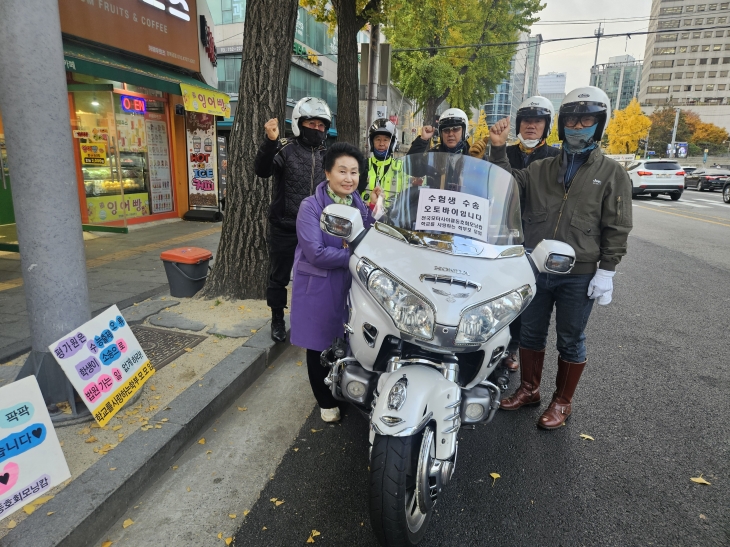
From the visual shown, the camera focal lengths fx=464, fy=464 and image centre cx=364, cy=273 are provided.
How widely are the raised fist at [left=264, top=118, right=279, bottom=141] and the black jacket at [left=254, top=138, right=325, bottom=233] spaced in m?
0.14

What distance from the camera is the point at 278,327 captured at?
408 centimetres

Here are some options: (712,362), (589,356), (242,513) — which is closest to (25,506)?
(242,513)

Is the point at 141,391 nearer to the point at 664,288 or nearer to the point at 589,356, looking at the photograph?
the point at 589,356

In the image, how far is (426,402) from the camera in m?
1.90

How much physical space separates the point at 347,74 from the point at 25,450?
8.10 m

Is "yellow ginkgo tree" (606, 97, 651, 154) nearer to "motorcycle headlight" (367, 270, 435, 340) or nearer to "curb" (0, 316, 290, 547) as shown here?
"curb" (0, 316, 290, 547)

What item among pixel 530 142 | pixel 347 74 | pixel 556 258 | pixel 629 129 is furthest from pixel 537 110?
pixel 629 129

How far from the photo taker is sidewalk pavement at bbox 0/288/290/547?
2.00m

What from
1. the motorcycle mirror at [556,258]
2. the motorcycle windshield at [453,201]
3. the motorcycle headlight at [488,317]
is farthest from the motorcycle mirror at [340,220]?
the motorcycle mirror at [556,258]

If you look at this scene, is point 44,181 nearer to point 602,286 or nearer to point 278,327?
point 278,327

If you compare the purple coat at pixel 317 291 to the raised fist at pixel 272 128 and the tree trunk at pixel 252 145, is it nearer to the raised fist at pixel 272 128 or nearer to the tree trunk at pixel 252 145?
the raised fist at pixel 272 128

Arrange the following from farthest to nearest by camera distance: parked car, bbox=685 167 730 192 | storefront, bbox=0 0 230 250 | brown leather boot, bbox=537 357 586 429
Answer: parked car, bbox=685 167 730 192 < storefront, bbox=0 0 230 250 < brown leather boot, bbox=537 357 586 429

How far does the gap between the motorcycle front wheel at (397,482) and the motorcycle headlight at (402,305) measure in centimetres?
44

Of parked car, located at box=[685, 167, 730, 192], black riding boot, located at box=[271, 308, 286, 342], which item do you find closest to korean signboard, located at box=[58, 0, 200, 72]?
black riding boot, located at box=[271, 308, 286, 342]
